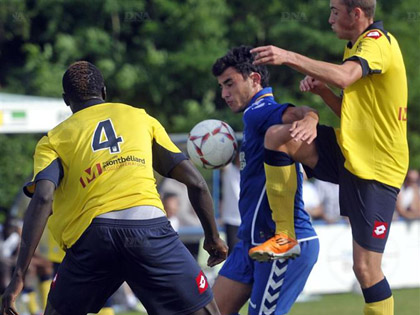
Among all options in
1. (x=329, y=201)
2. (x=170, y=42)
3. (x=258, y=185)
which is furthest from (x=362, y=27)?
(x=170, y=42)

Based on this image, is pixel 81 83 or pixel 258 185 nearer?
pixel 81 83

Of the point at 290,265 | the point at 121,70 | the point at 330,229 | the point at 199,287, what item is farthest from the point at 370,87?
the point at 121,70

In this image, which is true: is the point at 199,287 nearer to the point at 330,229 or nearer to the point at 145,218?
the point at 145,218

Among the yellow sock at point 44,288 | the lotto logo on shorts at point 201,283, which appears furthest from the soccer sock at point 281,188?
the yellow sock at point 44,288

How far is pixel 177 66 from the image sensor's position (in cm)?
1870

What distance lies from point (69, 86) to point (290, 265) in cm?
198

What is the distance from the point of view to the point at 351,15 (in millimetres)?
5957

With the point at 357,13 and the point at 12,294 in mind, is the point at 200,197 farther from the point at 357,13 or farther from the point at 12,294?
the point at 357,13

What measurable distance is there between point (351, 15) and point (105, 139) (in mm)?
1844

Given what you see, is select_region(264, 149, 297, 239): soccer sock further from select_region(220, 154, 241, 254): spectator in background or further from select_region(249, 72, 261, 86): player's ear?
select_region(220, 154, 241, 254): spectator in background

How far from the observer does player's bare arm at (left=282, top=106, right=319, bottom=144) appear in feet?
19.2

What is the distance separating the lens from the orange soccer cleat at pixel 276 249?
606cm

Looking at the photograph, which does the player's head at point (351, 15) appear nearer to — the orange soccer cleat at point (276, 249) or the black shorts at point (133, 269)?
the orange soccer cleat at point (276, 249)

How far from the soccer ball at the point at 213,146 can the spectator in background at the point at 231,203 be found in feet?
12.7
